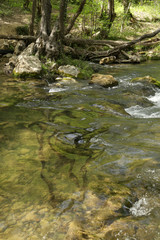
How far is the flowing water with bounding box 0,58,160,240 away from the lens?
6.69 feet

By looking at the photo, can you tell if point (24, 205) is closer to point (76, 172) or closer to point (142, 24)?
point (76, 172)

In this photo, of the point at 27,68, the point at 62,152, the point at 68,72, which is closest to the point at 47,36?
the point at 68,72

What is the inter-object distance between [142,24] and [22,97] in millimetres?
25900

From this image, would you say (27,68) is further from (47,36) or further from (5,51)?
(5,51)

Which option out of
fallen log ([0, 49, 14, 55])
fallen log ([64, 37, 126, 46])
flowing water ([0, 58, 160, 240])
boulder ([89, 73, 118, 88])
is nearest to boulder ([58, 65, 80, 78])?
boulder ([89, 73, 118, 88])

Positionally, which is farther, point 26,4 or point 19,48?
point 26,4

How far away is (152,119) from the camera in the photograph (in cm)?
533

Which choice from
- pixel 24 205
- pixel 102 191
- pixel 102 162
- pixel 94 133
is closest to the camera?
pixel 24 205

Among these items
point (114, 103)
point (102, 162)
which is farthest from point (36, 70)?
point (102, 162)

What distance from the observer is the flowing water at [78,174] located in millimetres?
2039

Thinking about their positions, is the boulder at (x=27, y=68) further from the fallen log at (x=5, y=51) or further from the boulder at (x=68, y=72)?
the fallen log at (x=5, y=51)

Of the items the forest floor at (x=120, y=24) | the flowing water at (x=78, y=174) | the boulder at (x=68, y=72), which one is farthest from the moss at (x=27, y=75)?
the forest floor at (x=120, y=24)

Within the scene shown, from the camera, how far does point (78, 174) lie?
9.39 feet

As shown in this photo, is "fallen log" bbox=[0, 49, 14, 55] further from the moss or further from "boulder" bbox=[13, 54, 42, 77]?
the moss
